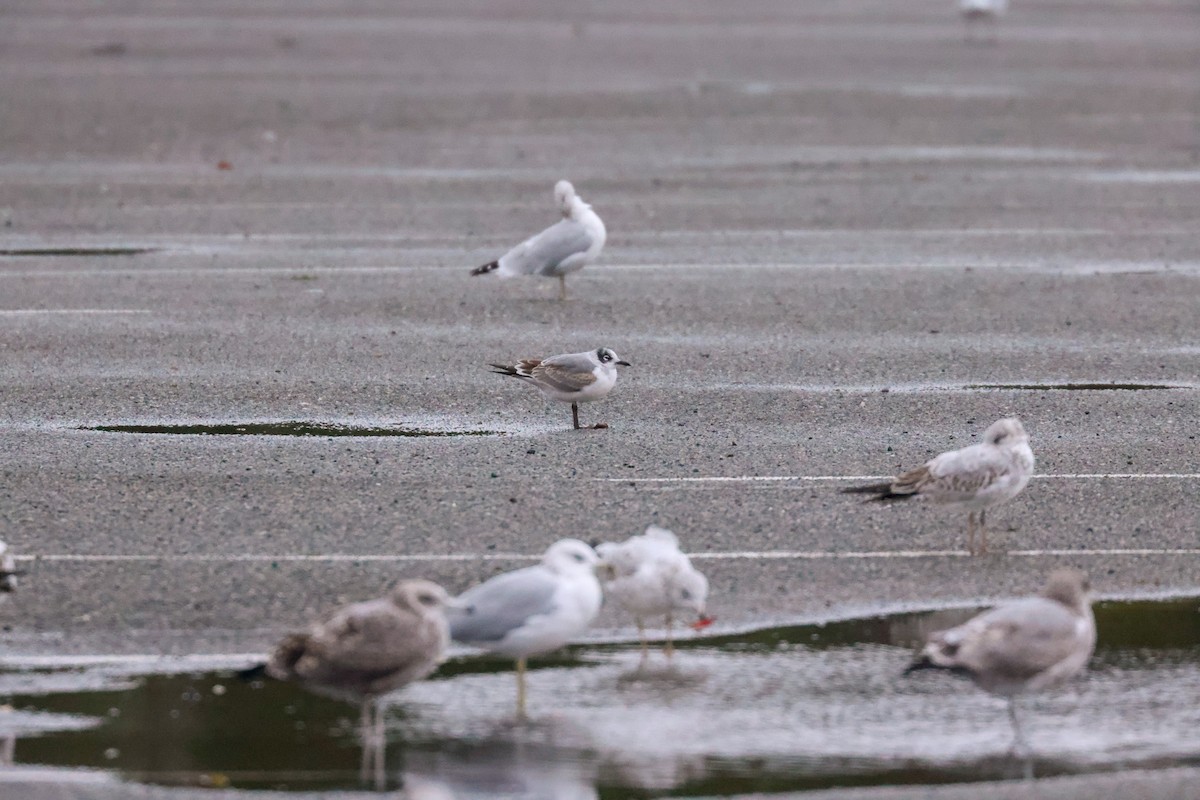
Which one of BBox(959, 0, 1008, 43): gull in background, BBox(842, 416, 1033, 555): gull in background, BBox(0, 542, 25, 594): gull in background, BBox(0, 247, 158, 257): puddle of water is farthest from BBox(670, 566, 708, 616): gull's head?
BBox(959, 0, 1008, 43): gull in background

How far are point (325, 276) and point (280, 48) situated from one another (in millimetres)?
22962

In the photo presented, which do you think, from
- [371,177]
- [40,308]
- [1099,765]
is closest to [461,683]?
[1099,765]

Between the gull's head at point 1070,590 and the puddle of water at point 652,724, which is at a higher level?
the gull's head at point 1070,590

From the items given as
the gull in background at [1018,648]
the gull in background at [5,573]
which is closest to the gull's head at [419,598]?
the gull in background at [1018,648]

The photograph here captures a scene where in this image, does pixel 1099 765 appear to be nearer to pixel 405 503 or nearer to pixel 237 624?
pixel 237 624

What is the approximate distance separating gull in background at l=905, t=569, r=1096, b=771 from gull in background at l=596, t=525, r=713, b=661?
1131 millimetres

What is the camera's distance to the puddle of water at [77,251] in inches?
714

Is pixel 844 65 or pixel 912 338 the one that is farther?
pixel 844 65

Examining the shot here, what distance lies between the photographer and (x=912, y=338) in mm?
14117

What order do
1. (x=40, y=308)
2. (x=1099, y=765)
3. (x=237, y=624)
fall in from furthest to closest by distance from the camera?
(x=40, y=308), (x=237, y=624), (x=1099, y=765)

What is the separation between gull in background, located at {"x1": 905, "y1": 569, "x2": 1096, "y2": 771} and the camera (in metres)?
6.45

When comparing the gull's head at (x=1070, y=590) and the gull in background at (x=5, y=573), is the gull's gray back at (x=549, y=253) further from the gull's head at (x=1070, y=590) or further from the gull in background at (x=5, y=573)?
the gull's head at (x=1070, y=590)

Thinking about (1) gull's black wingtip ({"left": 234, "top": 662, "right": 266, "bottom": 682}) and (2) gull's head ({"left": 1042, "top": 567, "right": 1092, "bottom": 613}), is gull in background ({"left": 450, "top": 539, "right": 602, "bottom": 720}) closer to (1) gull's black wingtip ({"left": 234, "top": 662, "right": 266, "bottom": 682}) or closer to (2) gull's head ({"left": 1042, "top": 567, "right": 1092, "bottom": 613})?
(1) gull's black wingtip ({"left": 234, "top": 662, "right": 266, "bottom": 682})

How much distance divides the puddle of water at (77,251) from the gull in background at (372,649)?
12.2 m
